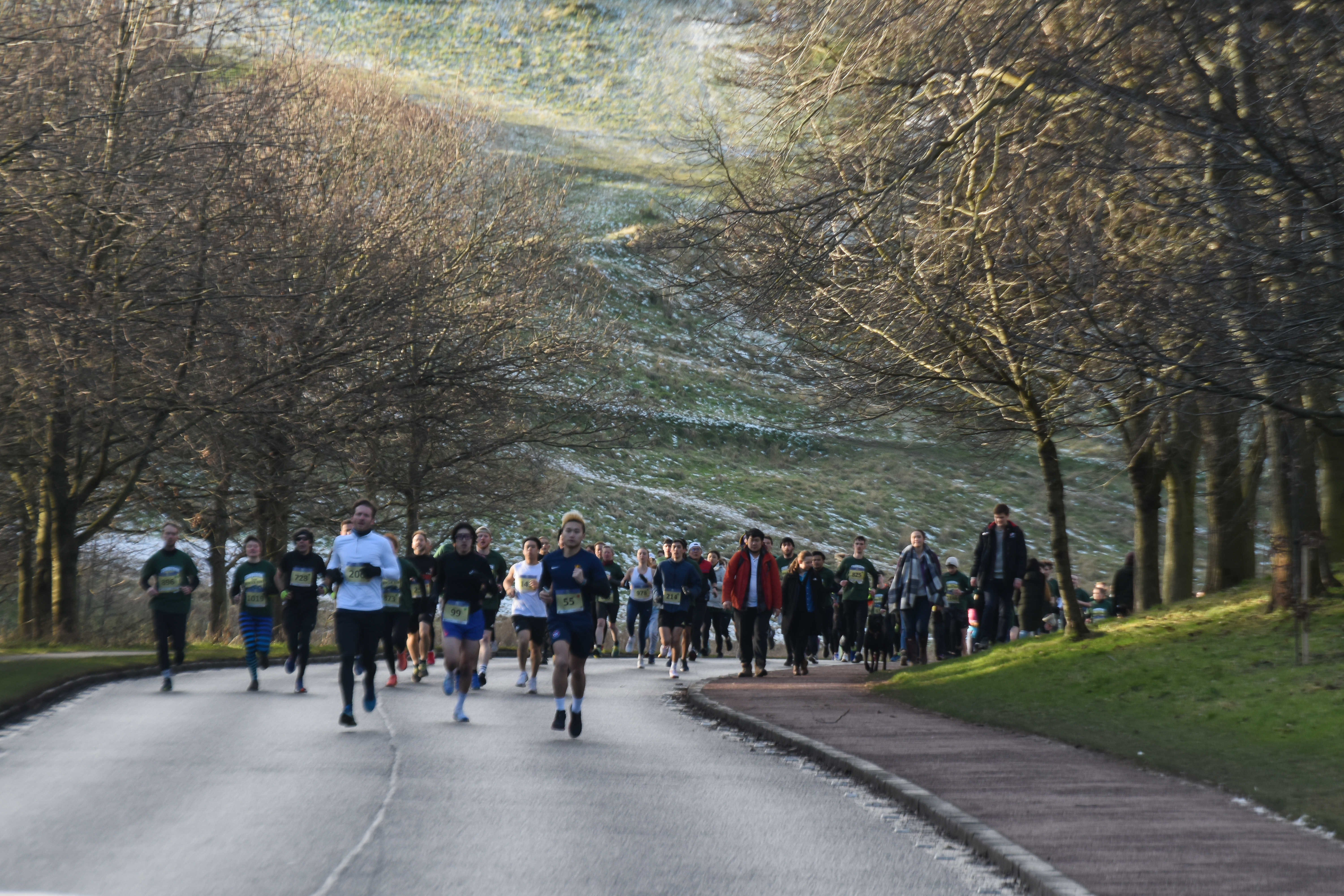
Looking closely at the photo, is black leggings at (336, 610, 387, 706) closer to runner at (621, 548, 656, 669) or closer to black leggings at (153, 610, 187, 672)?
black leggings at (153, 610, 187, 672)

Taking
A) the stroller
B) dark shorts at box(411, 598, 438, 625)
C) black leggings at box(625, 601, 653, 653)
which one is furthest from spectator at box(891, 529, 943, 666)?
dark shorts at box(411, 598, 438, 625)

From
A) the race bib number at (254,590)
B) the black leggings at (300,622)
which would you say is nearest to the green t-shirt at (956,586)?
the black leggings at (300,622)

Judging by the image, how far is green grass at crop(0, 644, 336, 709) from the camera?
47.8 feet

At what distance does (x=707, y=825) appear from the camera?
25.5 ft

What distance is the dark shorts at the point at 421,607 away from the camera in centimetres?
1823

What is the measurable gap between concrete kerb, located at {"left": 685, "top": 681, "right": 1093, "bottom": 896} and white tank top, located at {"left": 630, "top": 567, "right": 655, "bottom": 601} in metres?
10.2

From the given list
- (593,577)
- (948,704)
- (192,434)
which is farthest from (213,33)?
(948,704)

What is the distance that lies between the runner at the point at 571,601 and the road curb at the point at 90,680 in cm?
480

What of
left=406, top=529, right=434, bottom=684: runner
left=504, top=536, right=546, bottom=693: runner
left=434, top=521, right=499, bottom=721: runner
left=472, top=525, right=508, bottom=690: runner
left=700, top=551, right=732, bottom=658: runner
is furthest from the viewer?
left=700, top=551, right=732, bottom=658: runner

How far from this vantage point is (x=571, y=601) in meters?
12.3

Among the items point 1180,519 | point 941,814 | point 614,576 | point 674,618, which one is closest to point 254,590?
point 674,618

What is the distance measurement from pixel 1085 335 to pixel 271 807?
308 inches

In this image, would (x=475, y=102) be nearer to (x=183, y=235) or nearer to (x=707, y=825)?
(x=183, y=235)

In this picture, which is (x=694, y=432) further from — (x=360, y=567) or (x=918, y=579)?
(x=360, y=567)
